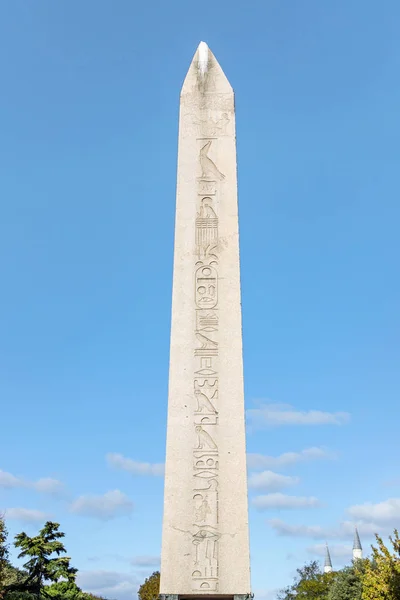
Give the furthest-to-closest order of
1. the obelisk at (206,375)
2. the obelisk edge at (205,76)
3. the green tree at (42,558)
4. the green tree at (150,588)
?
the green tree at (150,588), the green tree at (42,558), the obelisk edge at (205,76), the obelisk at (206,375)

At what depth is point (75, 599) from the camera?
1182 inches

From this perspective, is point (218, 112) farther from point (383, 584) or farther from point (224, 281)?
point (383, 584)

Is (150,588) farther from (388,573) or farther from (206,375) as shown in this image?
(206,375)

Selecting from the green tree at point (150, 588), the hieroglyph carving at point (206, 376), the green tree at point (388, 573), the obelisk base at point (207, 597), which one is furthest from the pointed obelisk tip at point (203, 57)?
the green tree at point (150, 588)

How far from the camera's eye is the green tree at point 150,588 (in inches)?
1709

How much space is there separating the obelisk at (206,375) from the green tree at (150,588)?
3922 cm

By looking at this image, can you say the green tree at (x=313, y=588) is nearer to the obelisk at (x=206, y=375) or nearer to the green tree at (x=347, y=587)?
the green tree at (x=347, y=587)

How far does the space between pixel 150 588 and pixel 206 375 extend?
137 feet

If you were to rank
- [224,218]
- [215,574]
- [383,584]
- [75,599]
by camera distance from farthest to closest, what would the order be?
[75,599] < [383,584] < [224,218] < [215,574]

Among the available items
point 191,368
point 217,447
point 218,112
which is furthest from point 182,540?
point 218,112

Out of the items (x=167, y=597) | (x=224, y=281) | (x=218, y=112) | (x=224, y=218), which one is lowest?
(x=167, y=597)

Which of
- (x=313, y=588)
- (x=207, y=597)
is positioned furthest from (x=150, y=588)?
(x=207, y=597)

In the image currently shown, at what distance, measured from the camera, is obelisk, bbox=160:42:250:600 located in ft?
21.6

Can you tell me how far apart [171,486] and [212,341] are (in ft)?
5.19
